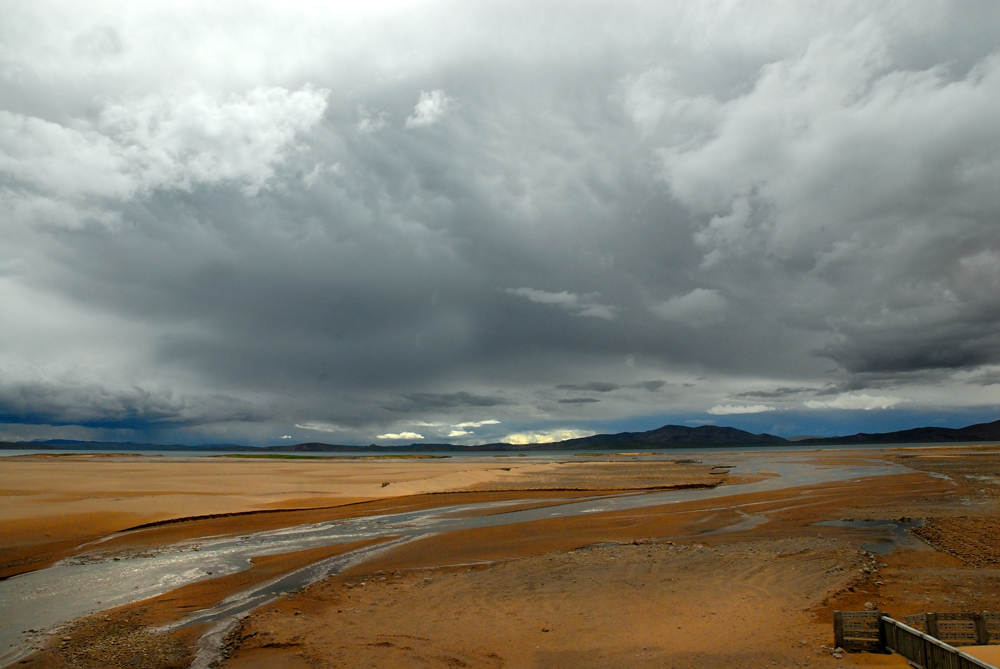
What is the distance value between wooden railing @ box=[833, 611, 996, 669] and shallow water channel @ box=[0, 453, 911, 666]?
13.1 meters

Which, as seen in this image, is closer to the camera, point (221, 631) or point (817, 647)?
point (817, 647)

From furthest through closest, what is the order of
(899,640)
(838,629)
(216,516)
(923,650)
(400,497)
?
(400,497) → (216,516) → (838,629) → (899,640) → (923,650)

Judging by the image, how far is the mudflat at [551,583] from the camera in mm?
10586

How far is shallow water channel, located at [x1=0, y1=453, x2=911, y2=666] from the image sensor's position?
12852 millimetres

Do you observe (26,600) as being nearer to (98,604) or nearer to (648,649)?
(98,604)

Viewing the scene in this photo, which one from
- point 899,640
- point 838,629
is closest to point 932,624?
point 899,640

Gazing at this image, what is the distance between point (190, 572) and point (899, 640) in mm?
18680

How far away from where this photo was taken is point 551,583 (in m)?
15.4

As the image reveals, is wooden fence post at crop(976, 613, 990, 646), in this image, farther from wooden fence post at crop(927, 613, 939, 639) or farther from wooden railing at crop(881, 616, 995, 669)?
wooden railing at crop(881, 616, 995, 669)

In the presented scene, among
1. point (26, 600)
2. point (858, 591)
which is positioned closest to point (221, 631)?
point (26, 600)

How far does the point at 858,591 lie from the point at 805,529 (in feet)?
34.6

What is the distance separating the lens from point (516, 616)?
41.5 feet

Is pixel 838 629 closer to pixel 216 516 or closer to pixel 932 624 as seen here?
pixel 932 624

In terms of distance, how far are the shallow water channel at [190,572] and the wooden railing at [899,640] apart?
13.1 metres
